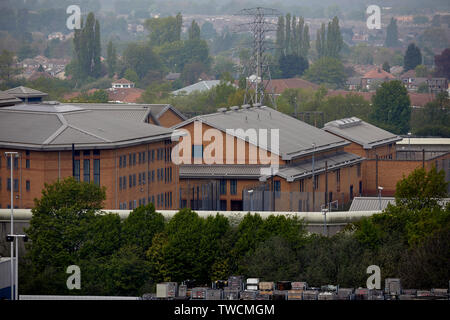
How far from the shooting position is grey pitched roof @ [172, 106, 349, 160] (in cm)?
7019

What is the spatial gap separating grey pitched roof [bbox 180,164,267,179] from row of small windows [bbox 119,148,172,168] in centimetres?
180

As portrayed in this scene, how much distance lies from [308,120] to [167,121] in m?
52.4

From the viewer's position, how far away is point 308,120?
129750 millimetres

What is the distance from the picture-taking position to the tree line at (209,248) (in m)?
44.8

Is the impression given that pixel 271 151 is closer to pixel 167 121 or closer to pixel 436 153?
pixel 167 121

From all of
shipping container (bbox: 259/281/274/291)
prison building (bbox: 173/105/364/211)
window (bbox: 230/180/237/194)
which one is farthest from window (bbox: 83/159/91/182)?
Answer: shipping container (bbox: 259/281/274/291)

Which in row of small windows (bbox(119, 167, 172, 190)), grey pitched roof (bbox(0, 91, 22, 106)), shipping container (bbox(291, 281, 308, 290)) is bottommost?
shipping container (bbox(291, 281, 308, 290))

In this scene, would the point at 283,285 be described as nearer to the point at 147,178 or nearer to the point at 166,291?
the point at 166,291

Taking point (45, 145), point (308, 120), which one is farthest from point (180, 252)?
point (308, 120)

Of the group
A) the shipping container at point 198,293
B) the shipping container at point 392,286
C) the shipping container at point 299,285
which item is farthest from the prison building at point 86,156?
the shipping container at point 392,286

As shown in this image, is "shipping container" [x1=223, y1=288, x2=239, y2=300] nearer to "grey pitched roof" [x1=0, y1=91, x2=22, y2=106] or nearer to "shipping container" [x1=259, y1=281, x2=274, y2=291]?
"shipping container" [x1=259, y1=281, x2=274, y2=291]

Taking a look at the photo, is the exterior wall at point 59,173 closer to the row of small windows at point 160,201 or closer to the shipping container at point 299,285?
the row of small windows at point 160,201

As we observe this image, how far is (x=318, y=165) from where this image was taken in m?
71.3

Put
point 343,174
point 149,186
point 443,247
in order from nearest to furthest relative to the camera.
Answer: point 443,247, point 149,186, point 343,174
